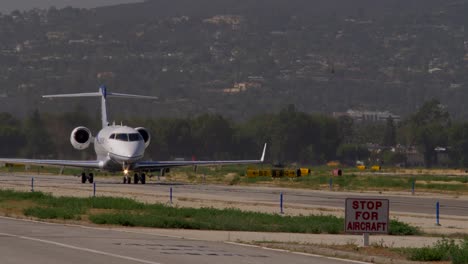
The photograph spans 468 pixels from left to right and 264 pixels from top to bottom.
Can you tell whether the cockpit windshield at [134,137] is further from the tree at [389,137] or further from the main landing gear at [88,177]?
the tree at [389,137]

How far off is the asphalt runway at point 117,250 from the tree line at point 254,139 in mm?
65739

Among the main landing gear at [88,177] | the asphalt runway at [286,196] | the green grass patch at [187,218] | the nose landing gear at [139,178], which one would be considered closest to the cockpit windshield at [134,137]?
the nose landing gear at [139,178]

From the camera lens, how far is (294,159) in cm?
16025

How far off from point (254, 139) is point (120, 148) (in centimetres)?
7941

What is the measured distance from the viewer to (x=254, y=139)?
14950 cm

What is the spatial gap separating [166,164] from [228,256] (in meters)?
46.5

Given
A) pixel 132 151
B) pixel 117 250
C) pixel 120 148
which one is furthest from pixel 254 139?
pixel 117 250

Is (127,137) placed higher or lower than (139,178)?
higher

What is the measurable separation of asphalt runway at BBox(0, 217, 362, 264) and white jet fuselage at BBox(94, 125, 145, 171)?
120 ft

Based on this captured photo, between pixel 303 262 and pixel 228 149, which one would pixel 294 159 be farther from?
pixel 303 262

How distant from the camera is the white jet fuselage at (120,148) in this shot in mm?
70556

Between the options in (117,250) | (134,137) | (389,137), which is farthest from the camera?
(389,137)

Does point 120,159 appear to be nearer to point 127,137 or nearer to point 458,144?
point 127,137

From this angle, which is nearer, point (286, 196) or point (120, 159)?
point (286, 196)
